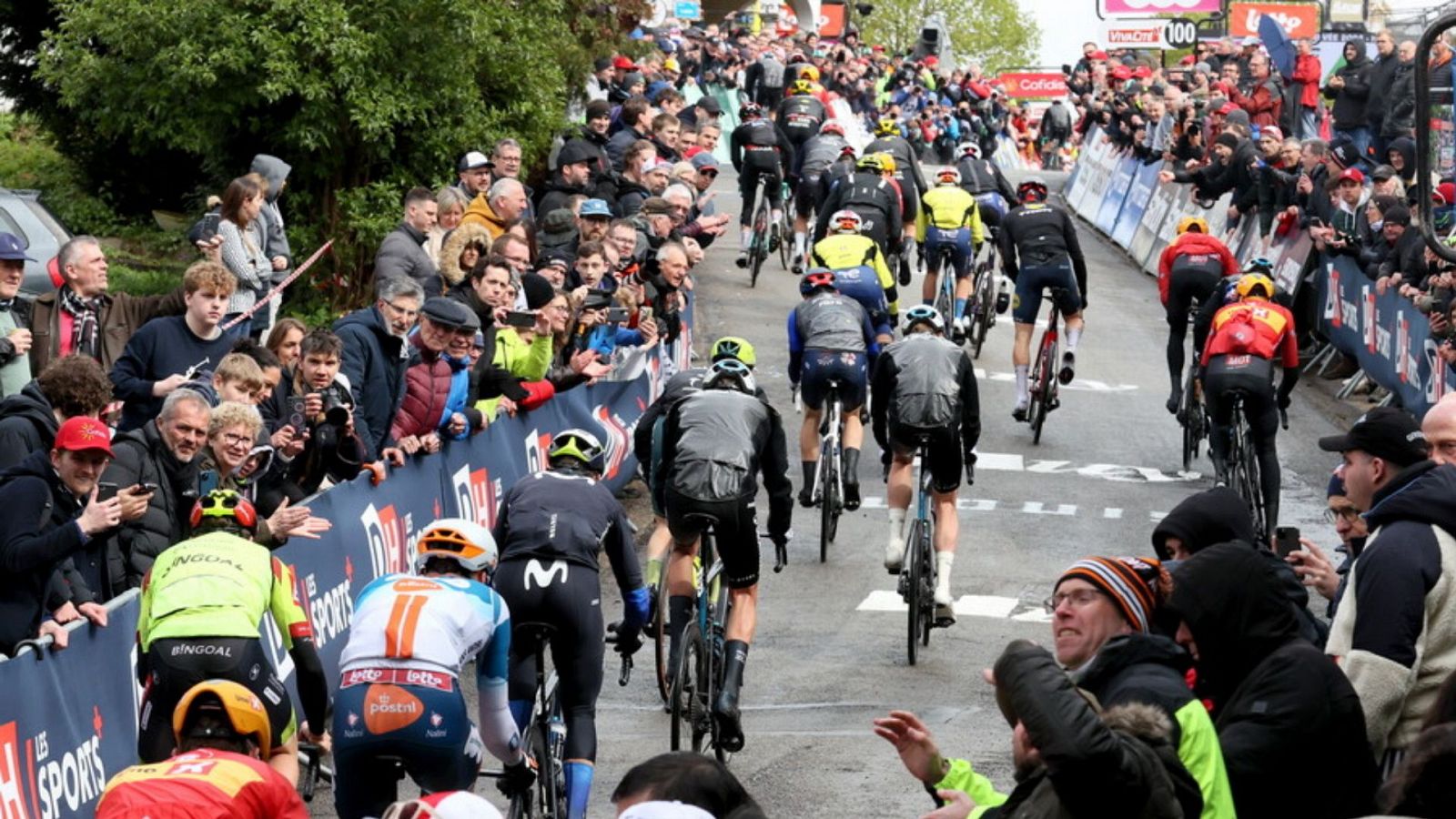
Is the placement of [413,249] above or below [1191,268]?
above

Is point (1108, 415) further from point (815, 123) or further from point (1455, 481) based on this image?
point (1455, 481)

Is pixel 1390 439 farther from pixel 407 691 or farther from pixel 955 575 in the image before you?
pixel 955 575

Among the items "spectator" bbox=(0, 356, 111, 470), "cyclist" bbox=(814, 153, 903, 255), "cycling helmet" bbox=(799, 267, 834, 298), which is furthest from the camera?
"cyclist" bbox=(814, 153, 903, 255)

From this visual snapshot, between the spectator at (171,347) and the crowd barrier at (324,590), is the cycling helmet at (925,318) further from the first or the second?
the spectator at (171,347)

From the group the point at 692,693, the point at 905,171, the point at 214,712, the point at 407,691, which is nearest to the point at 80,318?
the point at 692,693

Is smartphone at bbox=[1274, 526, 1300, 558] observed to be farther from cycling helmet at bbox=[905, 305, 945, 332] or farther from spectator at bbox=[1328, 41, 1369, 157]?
spectator at bbox=[1328, 41, 1369, 157]

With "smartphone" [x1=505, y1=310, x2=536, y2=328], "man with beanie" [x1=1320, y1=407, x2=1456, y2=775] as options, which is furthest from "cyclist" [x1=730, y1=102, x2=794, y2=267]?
"man with beanie" [x1=1320, y1=407, x2=1456, y2=775]

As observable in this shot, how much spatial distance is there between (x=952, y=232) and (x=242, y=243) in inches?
360

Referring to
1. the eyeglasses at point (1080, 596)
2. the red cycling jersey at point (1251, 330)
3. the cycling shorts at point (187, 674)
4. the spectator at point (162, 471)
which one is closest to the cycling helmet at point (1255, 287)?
the red cycling jersey at point (1251, 330)

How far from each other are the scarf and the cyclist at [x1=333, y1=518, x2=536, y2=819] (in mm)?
4636

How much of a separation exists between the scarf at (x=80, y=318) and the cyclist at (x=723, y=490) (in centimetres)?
338

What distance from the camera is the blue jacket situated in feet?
41.6

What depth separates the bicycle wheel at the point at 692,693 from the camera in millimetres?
11039

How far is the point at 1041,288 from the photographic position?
803 inches
